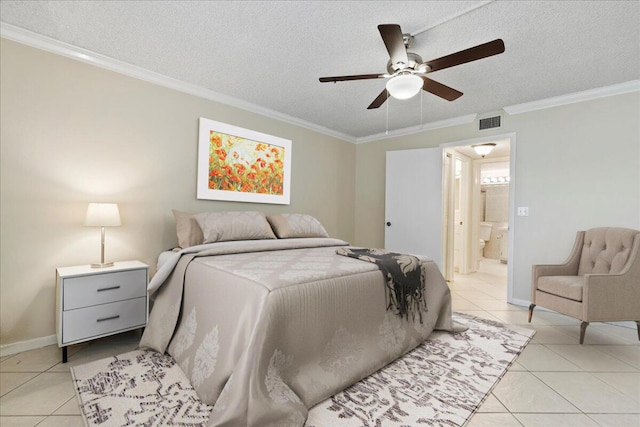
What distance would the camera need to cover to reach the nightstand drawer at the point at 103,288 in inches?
77.9

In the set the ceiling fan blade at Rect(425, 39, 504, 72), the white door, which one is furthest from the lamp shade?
the white door

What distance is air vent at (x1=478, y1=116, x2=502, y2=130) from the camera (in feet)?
11.8

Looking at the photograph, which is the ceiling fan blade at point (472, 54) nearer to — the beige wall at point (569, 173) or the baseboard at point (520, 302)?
the beige wall at point (569, 173)

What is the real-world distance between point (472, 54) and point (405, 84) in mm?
417

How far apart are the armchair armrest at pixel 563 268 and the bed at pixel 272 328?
1.22 meters

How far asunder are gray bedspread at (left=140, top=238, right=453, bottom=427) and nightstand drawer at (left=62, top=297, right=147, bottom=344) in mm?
215

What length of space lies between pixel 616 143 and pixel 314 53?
309 centimetres

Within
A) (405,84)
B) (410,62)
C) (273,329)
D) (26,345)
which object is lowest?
(26,345)

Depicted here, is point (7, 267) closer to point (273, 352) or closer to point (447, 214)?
point (273, 352)

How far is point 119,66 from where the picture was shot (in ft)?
8.44

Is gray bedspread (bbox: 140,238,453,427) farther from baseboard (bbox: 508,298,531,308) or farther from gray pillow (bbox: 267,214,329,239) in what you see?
baseboard (bbox: 508,298,531,308)

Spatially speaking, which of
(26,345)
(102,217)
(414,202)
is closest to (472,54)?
(414,202)

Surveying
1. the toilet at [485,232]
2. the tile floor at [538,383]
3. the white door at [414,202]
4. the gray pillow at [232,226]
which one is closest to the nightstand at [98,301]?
the tile floor at [538,383]

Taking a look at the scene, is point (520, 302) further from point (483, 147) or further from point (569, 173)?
point (483, 147)
